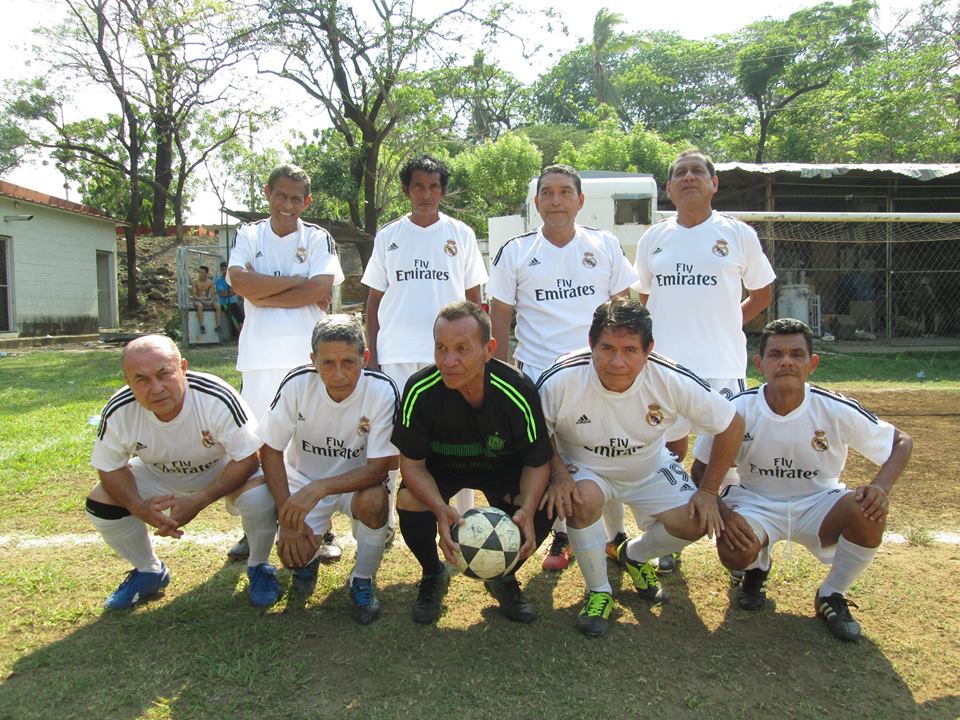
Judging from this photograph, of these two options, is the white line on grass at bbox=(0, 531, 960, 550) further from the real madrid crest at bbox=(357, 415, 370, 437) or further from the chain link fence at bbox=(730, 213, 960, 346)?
the chain link fence at bbox=(730, 213, 960, 346)

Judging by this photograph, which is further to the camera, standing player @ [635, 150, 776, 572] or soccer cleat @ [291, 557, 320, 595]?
standing player @ [635, 150, 776, 572]

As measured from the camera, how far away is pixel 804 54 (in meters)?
28.8

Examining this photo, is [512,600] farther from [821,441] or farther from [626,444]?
[821,441]

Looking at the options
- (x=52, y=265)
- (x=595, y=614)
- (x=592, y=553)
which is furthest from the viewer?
(x=52, y=265)

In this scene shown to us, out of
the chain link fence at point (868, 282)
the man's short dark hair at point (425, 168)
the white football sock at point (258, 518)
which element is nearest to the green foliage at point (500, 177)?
the chain link fence at point (868, 282)

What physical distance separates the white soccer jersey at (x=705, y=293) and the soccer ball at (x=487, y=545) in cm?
148

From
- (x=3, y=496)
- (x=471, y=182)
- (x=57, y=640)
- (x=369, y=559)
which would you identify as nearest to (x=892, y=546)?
(x=369, y=559)

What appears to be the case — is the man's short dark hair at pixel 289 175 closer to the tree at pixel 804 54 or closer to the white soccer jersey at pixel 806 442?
the white soccer jersey at pixel 806 442

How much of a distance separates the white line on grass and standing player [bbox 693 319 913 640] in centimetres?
89

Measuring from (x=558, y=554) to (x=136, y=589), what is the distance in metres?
2.11

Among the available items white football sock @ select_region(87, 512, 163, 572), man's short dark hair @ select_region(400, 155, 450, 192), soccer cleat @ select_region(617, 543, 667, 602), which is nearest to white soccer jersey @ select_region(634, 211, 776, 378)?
soccer cleat @ select_region(617, 543, 667, 602)

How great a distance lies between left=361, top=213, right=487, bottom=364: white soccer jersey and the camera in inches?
159

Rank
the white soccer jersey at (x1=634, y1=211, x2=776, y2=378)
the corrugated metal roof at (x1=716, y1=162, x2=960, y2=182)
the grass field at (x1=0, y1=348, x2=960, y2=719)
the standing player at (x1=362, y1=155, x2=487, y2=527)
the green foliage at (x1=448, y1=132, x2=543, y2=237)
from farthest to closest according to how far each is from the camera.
A: the green foliage at (x1=448, y1=132, x2=543, y2=237) < the corrugated metal roof at (x1=716, y1=162, x2=960, y2=182) < the standing player at (x1=362, y1=155, x2=487, y2=527) < the white soccer jersey at (x1=634, y1=211, x2=776, y2=378) < the grass field at (x1=0, y1=348, x2=960, y2=719)

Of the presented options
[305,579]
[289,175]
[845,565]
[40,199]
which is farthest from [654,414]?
[40,199]
